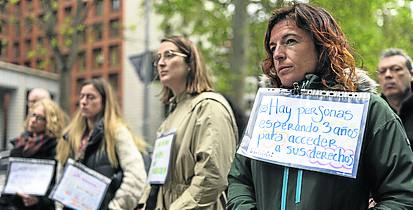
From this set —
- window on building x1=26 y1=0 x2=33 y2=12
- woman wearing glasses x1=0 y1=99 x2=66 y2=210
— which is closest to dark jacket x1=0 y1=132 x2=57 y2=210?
woman wearing glasses x1=0 y1=99 x2=66 y2=210

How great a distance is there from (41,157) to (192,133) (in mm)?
2202

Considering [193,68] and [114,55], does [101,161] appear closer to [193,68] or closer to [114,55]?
[193,68]

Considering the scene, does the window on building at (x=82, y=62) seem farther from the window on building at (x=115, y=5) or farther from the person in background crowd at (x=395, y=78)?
the person in background crowd at (x=395, y=78)

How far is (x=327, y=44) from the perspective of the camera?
7.43 ft

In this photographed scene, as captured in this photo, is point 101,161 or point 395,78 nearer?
point 101,161

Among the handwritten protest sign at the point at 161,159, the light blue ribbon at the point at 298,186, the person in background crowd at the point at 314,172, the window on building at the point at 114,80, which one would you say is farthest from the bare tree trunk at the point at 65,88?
the window on building at the point at 114,80

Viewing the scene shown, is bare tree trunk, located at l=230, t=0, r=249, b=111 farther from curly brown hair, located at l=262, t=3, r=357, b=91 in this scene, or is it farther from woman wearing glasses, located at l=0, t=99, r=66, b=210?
curly brown hair, located at l=262, t=3, r=357, b=91

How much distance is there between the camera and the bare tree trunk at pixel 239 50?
1206cm

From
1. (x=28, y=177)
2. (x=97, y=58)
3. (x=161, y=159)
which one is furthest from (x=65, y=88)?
(x=97, y=58)

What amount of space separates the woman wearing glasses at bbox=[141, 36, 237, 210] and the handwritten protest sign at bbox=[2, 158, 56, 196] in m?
1.42

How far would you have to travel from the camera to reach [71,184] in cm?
435

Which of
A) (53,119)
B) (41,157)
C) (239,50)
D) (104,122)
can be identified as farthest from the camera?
(239,50)

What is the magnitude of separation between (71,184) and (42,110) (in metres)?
1.17

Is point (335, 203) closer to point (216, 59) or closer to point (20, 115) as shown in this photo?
point (20, 115)
